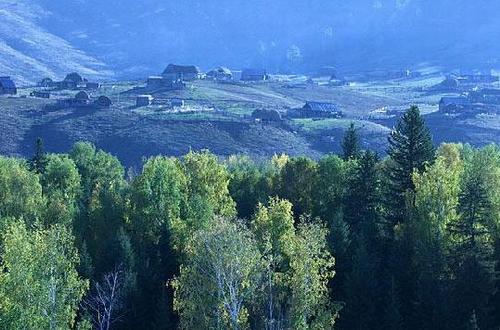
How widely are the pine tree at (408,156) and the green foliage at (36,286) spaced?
80.8ft

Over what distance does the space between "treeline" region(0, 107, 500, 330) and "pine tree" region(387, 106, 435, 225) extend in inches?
4.2

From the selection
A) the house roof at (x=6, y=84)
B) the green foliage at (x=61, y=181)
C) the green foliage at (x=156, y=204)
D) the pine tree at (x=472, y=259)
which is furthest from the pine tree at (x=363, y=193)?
the house roof at (x=6, y=84)

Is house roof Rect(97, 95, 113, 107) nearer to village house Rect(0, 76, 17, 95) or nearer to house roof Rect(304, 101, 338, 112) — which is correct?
village house Rect(0, 76, 17, 95)

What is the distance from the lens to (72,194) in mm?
76688

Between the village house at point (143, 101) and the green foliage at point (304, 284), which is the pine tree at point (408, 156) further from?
the village house at point (143, 101)

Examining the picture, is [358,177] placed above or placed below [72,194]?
above

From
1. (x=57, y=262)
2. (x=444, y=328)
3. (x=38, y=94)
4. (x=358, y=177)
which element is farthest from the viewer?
(x=38, y=94)

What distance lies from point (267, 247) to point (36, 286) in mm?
12385

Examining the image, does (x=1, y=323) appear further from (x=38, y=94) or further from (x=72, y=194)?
(x=38, y=94)

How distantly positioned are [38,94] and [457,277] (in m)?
160

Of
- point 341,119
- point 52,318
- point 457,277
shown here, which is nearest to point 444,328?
point 457,277

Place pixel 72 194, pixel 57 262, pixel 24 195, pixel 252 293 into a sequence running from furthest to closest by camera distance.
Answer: pixel 72 194 < pixel 24 195 < pixel 57 262 < pixel 252 293

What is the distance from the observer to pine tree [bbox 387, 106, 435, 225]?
5769 centimetres

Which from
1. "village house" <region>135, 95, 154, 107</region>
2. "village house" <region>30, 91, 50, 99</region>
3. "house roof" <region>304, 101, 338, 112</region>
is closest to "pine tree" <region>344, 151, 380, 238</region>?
"house roof" <region>304, 101, 338, 112</region>
